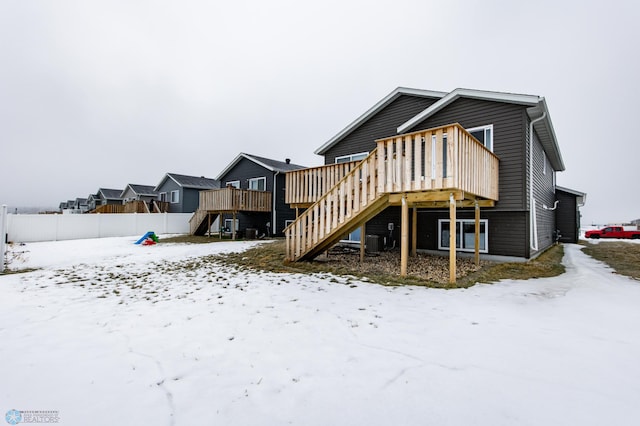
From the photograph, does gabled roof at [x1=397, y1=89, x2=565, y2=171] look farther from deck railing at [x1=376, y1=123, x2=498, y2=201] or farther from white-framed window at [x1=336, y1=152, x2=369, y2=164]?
deck railing at [x1=376, y1=123, x2=498, y2=201]

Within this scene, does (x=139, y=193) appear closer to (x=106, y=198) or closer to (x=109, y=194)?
(x=106, y=198)

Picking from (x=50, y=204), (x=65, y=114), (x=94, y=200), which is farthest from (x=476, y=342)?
(x=50, y=204)

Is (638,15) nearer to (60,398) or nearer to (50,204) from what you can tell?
(60,398)

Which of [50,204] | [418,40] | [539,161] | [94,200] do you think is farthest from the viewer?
[50,204]

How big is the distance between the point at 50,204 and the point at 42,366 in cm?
14987

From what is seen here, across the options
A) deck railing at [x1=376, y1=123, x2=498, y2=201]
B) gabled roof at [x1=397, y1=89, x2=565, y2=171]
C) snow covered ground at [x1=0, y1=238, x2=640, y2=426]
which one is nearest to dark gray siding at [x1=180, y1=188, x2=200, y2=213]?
snow covered ground at [x1=0, y1=238, x2=640, y2=426]

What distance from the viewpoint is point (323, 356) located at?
9.47ft

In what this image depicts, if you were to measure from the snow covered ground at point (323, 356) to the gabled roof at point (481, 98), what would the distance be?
5.93m

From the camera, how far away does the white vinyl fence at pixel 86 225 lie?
1566cm

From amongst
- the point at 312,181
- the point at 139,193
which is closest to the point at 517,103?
the point at 312,181

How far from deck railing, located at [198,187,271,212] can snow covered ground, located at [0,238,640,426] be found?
469 inches

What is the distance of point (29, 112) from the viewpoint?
26516 mm

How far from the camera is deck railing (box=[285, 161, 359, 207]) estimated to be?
10.6m

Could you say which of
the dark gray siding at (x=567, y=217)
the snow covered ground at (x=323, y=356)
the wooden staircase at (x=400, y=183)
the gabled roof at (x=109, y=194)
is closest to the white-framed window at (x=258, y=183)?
the wooden staircase at (x=400, y=183)
